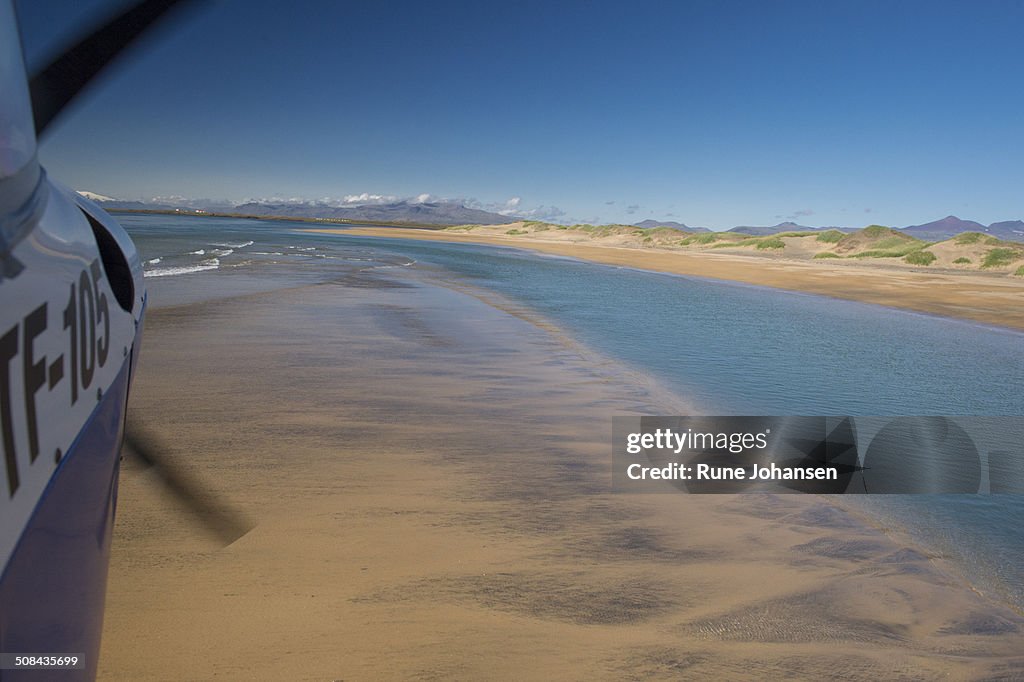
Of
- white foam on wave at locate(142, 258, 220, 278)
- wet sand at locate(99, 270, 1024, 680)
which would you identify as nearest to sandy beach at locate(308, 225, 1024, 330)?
wet sand at locate(99, 270, 1024, 680)

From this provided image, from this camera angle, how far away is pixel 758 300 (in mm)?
19359

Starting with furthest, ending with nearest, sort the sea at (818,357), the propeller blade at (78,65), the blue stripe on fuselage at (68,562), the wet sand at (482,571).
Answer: the sea at (818,357)
the wet sand at (482,571)
the propeller blade at (78,65)
the blue stripe on fuselage at (68,562)

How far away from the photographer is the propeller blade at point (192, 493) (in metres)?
3.80

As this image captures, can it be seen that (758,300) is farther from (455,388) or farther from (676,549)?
(676,549)

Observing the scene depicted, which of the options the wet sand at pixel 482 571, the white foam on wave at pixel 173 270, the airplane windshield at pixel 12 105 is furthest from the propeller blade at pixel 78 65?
the white foam on wave at pixel 173 270

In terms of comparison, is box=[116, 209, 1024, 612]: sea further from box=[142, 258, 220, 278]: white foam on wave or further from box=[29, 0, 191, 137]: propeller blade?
box=[29, 0, 191, 137]: propeller blade

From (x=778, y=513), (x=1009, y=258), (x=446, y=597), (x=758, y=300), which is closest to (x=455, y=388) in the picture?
(x=778, y=513)

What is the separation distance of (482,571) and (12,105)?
287 centimetres

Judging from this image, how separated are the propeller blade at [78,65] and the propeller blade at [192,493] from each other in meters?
2.38

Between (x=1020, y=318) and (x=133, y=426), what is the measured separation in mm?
18660

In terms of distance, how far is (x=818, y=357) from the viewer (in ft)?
33.8

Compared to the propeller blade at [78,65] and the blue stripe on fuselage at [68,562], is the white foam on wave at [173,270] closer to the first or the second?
the propeller blade at [78,65]

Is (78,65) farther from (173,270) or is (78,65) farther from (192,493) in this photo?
(173,270)

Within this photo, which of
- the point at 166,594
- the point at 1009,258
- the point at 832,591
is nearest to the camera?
the point at 166,594
